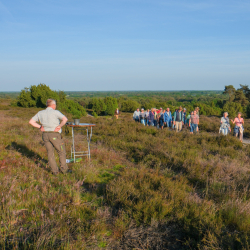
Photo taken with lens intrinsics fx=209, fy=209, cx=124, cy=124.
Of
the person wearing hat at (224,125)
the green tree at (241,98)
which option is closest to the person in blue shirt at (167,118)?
the person wearing hat at (224,125)

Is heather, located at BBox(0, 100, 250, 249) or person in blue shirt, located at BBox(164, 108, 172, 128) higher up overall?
person in blue shirt, located at BBox(164, 108, 172, 128)

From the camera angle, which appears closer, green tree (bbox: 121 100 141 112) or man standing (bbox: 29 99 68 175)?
man standing (bbox: 29 99 68 175)

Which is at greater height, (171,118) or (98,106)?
(171,118)

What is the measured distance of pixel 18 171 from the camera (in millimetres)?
4910

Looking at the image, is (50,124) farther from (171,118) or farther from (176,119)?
(171,118)

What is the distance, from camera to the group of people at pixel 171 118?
13.1 m

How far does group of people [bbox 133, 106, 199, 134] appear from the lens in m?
13.1

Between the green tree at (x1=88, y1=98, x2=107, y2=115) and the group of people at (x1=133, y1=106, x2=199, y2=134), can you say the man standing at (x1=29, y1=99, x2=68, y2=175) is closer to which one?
the group of people at (x1=133, y1=106, x2=199, y2=134)

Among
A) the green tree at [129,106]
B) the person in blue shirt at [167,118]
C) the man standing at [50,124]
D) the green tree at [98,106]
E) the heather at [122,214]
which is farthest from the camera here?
the green tree at [129,106]

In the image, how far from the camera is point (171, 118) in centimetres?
1502

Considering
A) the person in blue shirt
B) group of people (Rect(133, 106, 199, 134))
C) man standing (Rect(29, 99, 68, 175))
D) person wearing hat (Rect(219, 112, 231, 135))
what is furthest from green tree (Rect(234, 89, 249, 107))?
man standing (Rect(29, 99, 68, 175))

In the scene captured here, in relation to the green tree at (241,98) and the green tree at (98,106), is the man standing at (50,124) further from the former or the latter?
the green tree at (98,106)

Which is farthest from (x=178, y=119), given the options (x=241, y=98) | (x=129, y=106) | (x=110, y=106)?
(x=129, y=106)

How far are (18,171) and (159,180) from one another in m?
3.28
